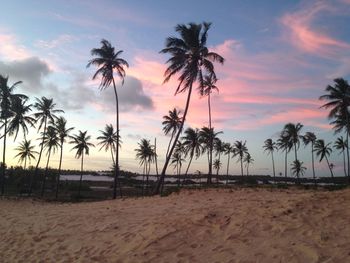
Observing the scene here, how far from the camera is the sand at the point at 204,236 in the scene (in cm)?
760

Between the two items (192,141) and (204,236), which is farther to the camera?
(192,141)

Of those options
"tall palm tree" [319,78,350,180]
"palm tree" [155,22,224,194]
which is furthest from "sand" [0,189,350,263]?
"tall palm tree" [319,78,350,180]

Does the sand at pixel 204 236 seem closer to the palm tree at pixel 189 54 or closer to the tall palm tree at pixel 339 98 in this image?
the palm tree at pixel 189 54

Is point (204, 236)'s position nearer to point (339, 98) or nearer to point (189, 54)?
point (189, 54)

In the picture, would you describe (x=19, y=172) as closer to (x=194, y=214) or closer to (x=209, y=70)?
(x=209, y=70)

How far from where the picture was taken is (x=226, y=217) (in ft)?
32.7

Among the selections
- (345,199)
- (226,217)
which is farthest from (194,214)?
(345,199)

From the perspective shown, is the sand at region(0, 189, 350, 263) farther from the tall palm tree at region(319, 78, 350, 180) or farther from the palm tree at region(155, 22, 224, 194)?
the tall palm tree at region(319, 78, 350, 180)

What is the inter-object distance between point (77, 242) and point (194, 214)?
347cm

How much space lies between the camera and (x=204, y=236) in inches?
351

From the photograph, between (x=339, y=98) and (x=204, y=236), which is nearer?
(x=204, y=236)

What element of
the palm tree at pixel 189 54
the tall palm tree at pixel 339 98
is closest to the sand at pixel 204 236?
the palm tree at pixel 189 54

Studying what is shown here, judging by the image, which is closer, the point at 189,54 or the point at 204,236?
the point at 204,236

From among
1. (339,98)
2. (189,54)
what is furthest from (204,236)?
(339,98)
